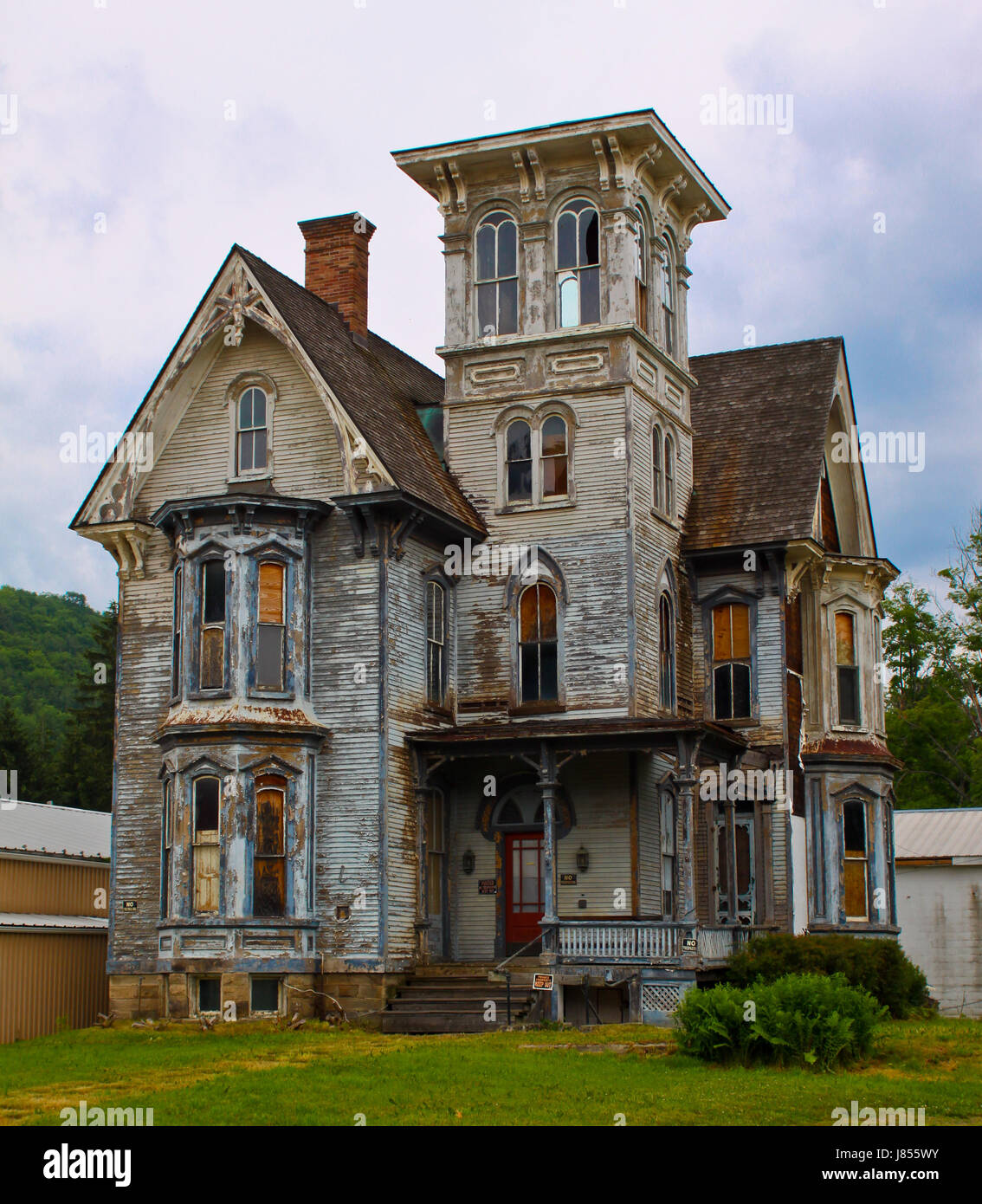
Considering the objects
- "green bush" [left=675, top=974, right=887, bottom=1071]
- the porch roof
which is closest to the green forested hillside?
the porch roof

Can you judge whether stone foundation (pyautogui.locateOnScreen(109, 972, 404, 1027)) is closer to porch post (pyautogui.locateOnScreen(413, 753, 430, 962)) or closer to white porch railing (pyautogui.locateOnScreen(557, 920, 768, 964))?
porch post (pyautogui.locateOnScreen(413, 753, 430, 962))

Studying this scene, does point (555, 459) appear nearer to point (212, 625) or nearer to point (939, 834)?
point (212, 625)

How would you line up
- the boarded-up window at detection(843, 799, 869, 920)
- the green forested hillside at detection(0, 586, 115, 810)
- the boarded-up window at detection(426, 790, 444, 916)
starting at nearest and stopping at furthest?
the boarded-up window at detection(426, 790, 444, 916) → the boarded-up window at detection(843, 799, 869, 920) → the green forested hillside at detection(0, 586, 115, 810)

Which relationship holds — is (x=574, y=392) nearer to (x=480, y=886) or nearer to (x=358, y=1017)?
(x=480, y=886)

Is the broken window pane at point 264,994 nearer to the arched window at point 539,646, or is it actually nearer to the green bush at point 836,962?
the arched window at point 539,646

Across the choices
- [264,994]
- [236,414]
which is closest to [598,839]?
[264,994]

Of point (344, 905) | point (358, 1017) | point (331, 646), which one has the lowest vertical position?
point (358, 1017)

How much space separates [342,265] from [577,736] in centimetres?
1123

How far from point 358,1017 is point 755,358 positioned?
53.7ft

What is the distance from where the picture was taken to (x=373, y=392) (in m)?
28.7

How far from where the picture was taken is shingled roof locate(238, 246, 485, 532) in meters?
26.6

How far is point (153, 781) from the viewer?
27250 millimetres

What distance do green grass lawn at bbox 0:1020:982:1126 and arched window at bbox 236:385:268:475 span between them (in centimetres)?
984
